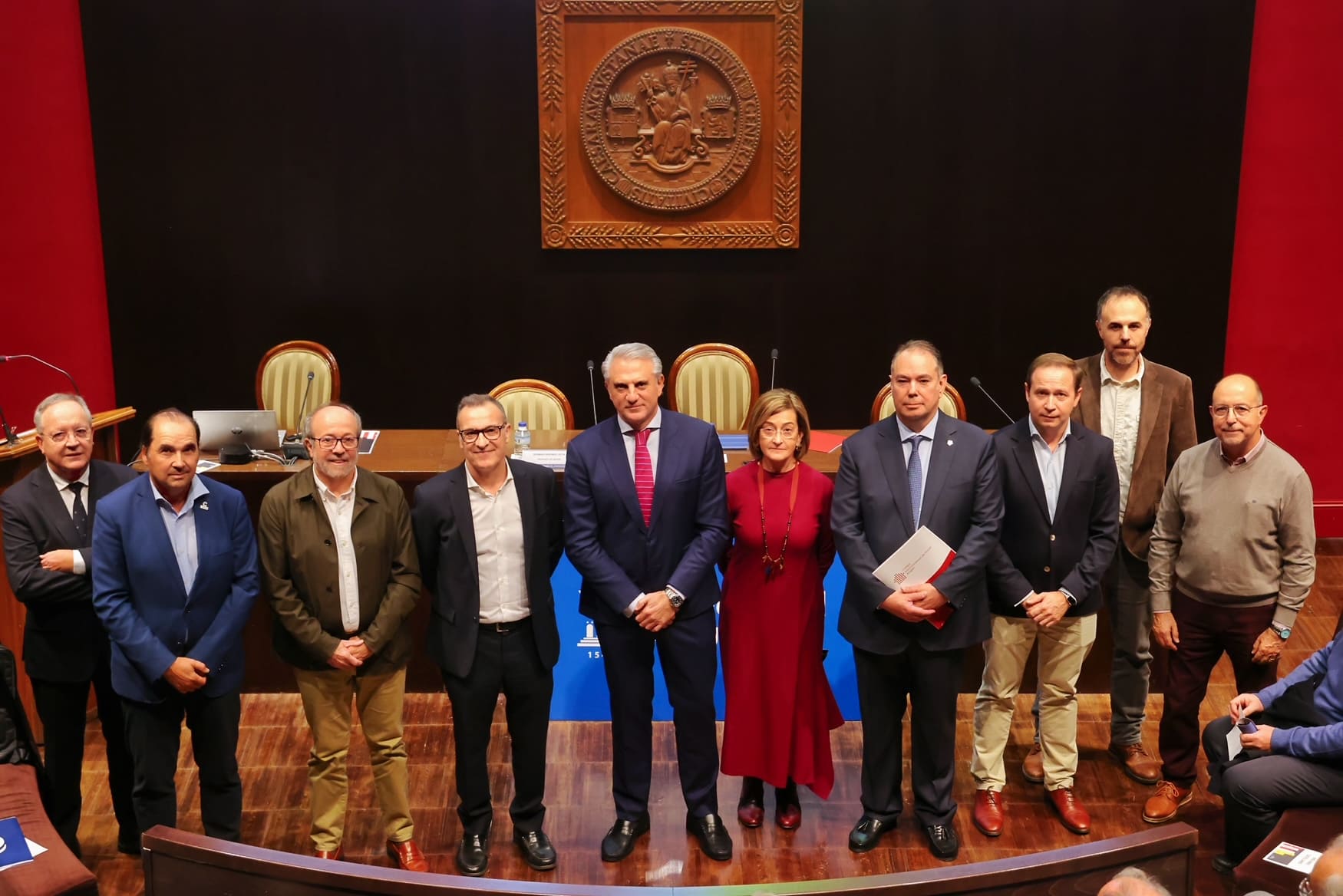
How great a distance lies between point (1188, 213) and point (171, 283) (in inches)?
229

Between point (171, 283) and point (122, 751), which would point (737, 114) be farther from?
point (122, 751)

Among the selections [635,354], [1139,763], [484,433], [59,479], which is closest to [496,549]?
[484,433]

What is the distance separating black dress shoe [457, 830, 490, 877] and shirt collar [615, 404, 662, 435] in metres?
1.36

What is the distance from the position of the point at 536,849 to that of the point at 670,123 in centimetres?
429

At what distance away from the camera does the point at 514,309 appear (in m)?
7.12

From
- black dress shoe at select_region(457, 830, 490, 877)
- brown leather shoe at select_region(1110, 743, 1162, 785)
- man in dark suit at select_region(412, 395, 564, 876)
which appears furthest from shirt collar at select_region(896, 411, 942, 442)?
black dress shoe at select_region(457, 830, 490, 877)

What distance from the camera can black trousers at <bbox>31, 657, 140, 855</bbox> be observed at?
150 inches

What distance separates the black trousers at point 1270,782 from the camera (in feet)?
11.6

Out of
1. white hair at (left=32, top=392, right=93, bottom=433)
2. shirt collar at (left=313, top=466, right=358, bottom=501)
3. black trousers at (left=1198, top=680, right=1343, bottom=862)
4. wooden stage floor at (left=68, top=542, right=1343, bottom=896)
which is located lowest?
wooden stage floor at (left=68, top=542, right=1343, bottom=896)

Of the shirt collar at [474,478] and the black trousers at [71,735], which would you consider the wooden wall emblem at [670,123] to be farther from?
the black trousers at [71,735]

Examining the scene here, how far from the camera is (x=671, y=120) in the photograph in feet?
22.4

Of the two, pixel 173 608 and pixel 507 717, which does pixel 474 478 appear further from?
pixel 173 608

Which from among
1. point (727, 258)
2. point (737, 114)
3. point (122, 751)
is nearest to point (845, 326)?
point (727, 258)

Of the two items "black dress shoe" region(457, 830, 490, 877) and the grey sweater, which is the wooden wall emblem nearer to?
the grey sweater
